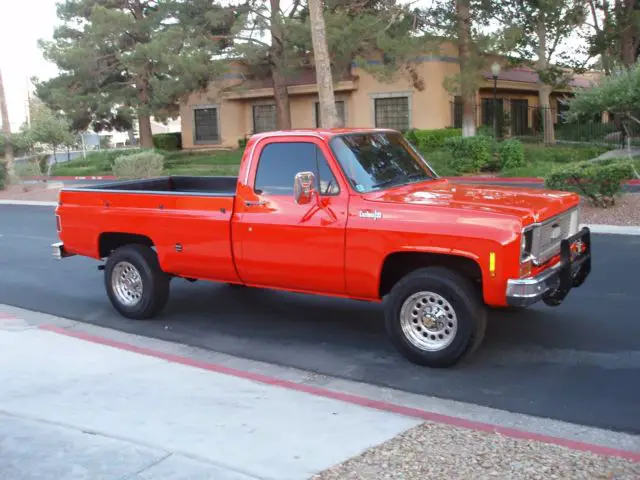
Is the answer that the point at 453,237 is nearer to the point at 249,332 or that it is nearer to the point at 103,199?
the point at 249,332

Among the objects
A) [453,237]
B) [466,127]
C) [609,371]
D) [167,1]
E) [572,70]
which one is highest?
[167,1]

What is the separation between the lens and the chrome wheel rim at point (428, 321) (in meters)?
6.35

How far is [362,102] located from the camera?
3419 cm

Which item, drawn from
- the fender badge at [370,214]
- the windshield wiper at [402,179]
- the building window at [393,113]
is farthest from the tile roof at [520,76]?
the fender badge at [370,214]

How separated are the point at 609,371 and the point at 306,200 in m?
3.00

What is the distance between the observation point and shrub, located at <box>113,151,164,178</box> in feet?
84.6

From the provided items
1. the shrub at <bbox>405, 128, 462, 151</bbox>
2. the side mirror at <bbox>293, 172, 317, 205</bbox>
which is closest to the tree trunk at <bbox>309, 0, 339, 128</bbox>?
the side mirror at <bbox>293, 172, 317, 205</bbox>

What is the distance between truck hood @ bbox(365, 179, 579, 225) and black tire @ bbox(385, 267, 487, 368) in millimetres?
604

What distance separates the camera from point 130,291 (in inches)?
340

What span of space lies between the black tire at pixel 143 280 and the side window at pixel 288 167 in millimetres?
1746

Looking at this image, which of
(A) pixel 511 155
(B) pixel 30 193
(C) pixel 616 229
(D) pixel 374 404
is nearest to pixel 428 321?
(D) pixel 374 404

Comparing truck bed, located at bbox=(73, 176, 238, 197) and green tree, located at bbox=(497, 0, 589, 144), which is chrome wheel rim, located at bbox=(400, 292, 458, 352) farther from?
green tree, located at bbox=(497, 0, 589, 144)

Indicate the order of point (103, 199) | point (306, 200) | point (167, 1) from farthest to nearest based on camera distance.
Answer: point (167, 1)
point (103, 199)
point (306, 200)

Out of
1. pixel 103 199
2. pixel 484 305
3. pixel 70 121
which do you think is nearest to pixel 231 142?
pixel 70 121
